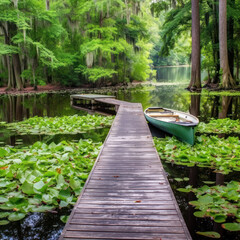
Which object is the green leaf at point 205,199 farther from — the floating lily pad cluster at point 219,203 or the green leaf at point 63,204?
the green leaf at point 63,204

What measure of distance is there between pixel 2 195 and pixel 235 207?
334 cm

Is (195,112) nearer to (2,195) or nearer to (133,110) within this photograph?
(133,110)

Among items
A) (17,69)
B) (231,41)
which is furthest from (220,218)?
(17,69)

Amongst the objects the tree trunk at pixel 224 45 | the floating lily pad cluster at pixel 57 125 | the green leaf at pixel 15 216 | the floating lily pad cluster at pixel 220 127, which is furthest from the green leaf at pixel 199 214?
the tree trunk at pixel 224 45

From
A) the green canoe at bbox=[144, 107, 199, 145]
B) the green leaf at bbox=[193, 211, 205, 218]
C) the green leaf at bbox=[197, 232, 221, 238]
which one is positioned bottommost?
the green leaf at bbox=[197, 232, 221, 238]

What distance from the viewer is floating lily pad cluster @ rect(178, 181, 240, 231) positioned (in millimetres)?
3291

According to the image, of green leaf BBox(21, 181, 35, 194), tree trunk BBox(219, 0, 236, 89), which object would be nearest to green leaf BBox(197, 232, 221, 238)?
green leaf BBox(21, 181, 35, 194)

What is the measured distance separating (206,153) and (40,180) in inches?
140

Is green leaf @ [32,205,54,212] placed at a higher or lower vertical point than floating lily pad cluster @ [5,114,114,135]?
lower

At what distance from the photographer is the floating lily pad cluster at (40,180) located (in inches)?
142

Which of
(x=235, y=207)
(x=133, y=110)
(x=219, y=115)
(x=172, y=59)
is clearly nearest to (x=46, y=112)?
(x=133, y=110)

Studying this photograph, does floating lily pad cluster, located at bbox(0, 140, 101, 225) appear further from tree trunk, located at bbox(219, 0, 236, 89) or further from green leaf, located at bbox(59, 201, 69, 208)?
tree trunk, located at bbox(219, 0, 236, 89)

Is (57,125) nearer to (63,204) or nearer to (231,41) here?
(63,204)

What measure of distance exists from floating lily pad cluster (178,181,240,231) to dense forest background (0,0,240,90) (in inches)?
628
